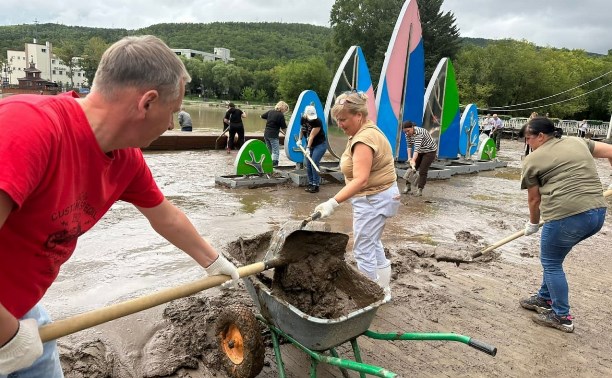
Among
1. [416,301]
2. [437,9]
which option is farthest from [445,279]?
[437,9]

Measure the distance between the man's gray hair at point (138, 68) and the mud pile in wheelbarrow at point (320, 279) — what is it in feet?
5.48

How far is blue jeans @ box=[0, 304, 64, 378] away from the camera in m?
1.67

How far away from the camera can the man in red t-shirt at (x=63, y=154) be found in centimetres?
114

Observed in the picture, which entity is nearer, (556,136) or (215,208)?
(556,136)

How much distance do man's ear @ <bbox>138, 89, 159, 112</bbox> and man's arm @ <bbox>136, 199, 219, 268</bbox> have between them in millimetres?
769

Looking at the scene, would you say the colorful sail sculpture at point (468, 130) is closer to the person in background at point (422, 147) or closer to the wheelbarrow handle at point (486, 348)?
the person in background at point (422, 147)

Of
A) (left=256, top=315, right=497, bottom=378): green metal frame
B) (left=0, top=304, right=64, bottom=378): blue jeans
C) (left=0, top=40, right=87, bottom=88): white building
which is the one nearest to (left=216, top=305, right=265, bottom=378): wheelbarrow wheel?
(left=256, top=315, right=497, bottom=378): green metal frame

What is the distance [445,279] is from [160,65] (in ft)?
13.7

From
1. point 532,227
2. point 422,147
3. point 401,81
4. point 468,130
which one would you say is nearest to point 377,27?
point 468,130

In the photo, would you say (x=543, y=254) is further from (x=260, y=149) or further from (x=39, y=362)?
(x=260, y=149)

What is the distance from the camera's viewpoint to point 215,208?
7.21 meters

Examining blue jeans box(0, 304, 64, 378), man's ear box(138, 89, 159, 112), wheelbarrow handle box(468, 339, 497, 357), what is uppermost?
man's ear box(138, 89, 159, 112)

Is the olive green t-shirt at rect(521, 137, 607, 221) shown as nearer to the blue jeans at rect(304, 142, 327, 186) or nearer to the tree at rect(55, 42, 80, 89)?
the blue jeans at rect(304, 142, 327, 186)

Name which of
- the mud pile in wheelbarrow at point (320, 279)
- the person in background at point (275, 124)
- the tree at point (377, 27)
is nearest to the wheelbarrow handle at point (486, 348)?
the mud pile in wheelbarrow at point (320, 279)
